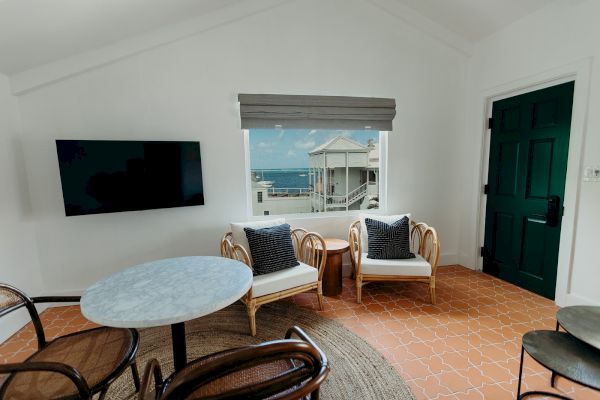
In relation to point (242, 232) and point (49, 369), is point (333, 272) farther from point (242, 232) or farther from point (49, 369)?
point (49, 369)

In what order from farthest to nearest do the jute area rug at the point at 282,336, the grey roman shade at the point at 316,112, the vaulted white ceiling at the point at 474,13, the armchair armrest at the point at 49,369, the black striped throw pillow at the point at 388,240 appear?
1. the grey roman shade at the point at 316,112
2. the black striped throw pillow at the point at 388,240
3. the vaulted white ceiling at the point at 474,13
4. the jute area rug at the point at 282,336
5. the armchair armrest at the point at 49,369

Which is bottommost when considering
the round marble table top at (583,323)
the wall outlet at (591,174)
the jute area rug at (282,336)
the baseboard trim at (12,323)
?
the jute area rug at (282,336)

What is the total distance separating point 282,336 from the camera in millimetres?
2160

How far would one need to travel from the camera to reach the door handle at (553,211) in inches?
99.3

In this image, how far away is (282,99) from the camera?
291 cm

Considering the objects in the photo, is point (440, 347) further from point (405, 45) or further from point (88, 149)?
point (88, 149)

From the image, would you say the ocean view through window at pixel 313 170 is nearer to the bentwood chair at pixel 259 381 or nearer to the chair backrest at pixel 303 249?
the chair backrest at pixel 303 249

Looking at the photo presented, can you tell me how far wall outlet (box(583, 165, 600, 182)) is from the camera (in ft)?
7.32

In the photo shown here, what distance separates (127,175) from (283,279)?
1.76 metres

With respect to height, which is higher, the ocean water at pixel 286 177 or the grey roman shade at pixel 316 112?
the grey roman shade at pixel 316 112

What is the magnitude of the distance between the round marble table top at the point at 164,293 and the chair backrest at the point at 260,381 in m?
0.38

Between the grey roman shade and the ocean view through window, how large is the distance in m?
0.17

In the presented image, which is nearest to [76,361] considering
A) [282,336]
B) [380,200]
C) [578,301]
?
[282,336]

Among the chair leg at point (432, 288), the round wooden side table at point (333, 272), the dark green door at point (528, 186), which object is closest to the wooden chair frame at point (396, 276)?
the chair leg at point (432, 288)
